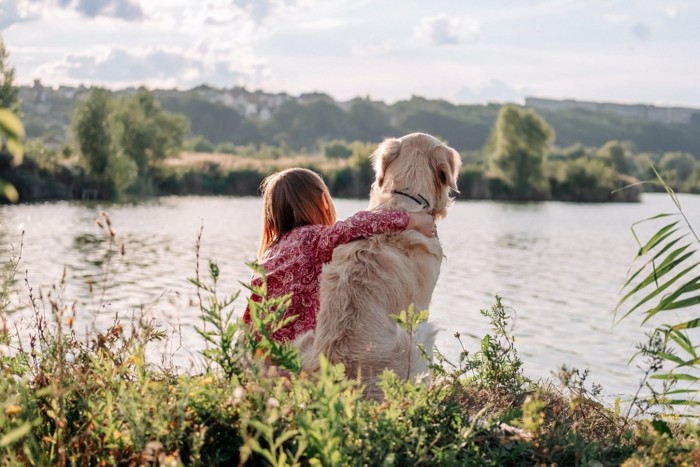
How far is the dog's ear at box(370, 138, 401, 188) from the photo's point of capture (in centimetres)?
575

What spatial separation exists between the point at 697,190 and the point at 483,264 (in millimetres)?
82504

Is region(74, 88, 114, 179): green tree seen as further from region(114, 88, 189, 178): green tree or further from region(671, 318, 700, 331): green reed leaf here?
region(671, 318, 700, 331): green reed leaf

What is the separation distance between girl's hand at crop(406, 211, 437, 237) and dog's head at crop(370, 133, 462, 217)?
448mm

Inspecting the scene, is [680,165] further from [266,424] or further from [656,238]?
[266,424]

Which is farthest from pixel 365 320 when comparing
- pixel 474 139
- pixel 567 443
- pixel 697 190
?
pixel 474 139

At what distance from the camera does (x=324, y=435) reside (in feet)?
8.30

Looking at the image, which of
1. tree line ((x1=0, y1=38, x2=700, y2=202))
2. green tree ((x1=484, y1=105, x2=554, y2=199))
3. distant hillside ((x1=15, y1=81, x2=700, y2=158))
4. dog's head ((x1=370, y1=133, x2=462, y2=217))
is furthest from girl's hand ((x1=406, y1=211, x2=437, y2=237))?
distant hillside ((x1=15, y1=81, x2=700, y2=158))

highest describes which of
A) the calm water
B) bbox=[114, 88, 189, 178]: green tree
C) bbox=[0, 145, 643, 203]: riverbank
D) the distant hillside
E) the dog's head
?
the distant hillside

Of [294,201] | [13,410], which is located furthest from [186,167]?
[13,410]

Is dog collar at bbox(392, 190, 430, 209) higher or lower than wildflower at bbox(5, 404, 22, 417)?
higher

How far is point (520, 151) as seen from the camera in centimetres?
6109

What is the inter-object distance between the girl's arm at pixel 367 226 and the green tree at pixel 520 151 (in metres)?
54.9

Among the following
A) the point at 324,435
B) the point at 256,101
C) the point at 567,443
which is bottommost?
the point at 567,443

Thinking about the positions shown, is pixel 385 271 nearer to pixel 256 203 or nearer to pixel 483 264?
pixel 483 264
